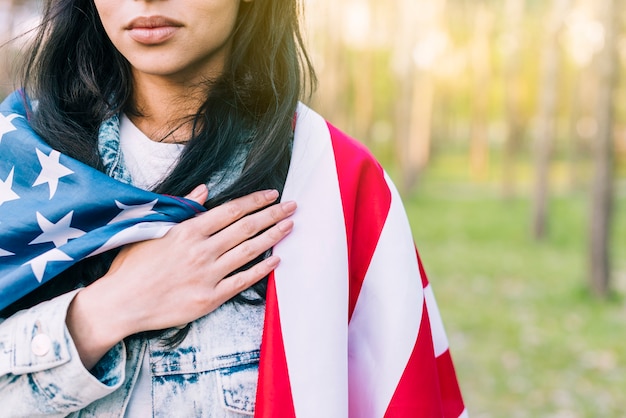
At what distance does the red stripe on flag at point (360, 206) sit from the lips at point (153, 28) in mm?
427

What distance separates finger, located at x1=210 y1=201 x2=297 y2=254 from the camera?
1359 mm

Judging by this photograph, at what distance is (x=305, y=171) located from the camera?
4.70ft

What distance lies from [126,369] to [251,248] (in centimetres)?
35

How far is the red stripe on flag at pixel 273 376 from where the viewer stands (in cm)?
130

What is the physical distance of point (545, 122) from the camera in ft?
39.2

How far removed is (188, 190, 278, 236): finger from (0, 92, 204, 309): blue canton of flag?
0.03 meters

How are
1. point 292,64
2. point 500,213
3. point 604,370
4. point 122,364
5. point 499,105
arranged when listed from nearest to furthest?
point 122,364 → point 292,64 → point 604,370 → point 500,213 → point 499,105

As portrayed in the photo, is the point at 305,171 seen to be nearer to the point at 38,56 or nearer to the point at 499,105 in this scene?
the point at 38,56

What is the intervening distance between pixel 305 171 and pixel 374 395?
0.50 m

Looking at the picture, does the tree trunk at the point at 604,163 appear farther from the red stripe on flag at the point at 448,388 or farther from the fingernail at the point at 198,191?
the fingernail at the point at 198,191

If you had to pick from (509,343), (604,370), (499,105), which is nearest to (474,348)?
(509,343)

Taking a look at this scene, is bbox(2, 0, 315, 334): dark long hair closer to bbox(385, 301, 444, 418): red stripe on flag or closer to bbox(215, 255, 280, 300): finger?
bbox(215, 255, 280, 300): finger

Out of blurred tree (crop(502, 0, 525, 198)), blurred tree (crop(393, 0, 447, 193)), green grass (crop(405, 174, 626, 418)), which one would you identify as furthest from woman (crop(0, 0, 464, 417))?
blurred tree (crop(393, 0, 447, 193))

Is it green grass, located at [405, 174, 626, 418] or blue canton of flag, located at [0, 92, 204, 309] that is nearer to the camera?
blue canton of flag, located at [0, 92, 204, 309]
